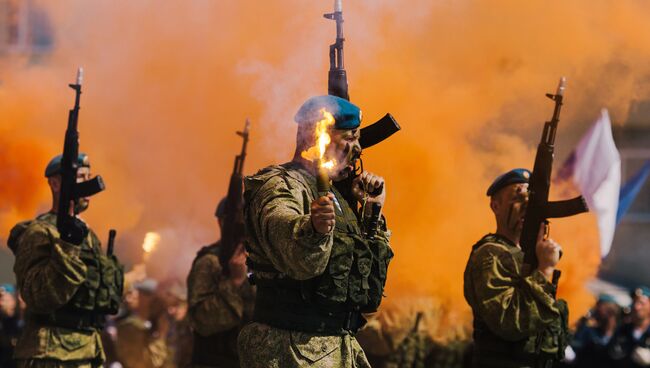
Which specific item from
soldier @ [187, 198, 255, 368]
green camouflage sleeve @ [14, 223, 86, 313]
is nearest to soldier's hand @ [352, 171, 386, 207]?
green camouflage sleeve @ [14, 223, 86, 313]

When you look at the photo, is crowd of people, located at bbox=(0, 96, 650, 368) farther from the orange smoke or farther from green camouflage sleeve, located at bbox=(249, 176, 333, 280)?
the orange smoke

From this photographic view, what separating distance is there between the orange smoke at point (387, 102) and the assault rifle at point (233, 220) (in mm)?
259

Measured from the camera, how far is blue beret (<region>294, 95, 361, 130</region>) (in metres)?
6.88

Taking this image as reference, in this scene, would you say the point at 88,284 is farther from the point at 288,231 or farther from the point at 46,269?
the point at 288,231

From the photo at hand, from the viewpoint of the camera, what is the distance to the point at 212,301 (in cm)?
1088

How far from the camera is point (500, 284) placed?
9234 mm

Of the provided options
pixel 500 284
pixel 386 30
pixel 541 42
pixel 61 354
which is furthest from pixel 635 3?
pixel 61 354

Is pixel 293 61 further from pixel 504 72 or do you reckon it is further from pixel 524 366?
pixel 504 72

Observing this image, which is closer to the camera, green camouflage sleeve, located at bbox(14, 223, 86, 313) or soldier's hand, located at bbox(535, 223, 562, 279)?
soldier's hand, located at bbox(535, 223, 562, 279)

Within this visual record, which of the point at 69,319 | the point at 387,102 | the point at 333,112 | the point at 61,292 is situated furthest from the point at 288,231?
the point at 387,102

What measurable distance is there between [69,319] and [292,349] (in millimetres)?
3460

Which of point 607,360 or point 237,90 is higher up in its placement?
point 237,90

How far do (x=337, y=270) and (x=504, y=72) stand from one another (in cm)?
698

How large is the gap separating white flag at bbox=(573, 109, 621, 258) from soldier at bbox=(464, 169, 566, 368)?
164 inches
